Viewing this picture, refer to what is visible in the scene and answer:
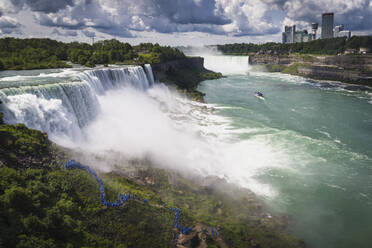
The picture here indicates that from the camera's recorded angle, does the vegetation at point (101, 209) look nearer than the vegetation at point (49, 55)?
Yes

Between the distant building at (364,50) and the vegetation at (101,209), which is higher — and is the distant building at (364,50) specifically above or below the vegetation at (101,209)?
above

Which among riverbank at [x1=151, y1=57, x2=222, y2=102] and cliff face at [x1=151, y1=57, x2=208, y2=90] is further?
cliff face at [x1=151, y1=57, x2=208, y2=90]

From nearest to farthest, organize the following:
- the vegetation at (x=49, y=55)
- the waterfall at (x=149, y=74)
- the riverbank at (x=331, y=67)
A: the vegetation at (x=49, y=55)
the waterfall at (x=149, y=74)
the riverbank at (x=331, y=67)

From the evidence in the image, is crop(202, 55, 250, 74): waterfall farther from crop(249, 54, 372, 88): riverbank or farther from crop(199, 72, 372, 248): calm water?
crop(199, 72, 372, 248): calm water

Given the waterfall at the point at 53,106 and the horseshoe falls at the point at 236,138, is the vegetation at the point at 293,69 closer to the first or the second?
the horseshoe falls at the point at 236,138

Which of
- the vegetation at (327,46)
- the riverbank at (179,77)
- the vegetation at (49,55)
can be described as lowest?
the riverbank at (179,77)

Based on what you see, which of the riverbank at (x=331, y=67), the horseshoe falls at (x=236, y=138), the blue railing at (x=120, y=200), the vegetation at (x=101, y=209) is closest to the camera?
the vegetation at (x=101, y=209)

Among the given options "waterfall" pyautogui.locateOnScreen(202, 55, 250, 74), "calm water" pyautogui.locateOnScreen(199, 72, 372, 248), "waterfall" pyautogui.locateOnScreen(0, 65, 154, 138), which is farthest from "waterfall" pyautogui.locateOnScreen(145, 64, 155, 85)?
"waterfall" pyautogui.locateOnScreen(202, 55, 250, 74)

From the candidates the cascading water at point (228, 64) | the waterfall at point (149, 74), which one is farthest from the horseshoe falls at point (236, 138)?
the cascading water at point (228, 64)

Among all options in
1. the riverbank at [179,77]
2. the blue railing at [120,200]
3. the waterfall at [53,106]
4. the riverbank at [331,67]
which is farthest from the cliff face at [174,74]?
the blue railing at [120,200]
